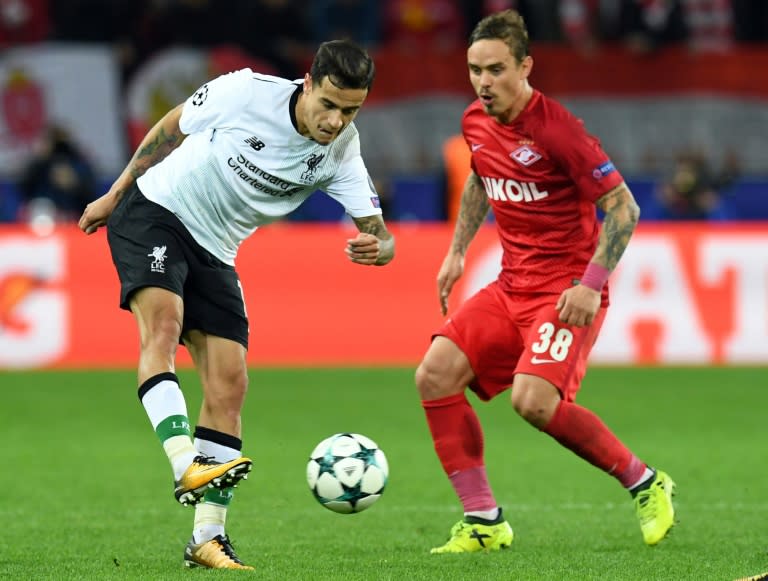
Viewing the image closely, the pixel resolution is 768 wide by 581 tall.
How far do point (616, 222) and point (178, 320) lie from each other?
5.94 feet

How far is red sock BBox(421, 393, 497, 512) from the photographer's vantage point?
6.56 m

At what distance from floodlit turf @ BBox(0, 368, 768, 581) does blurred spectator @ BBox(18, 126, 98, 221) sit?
103 inches

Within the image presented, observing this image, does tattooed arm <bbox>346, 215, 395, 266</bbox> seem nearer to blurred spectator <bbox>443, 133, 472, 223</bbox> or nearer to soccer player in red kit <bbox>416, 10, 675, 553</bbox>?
soccer player in red kit <bbox>416, 10, 675, 553</bbox>

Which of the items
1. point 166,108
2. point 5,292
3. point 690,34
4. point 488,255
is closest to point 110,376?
point 5,292

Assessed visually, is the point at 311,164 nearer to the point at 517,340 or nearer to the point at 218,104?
the point at 218,104

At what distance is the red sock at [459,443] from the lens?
656 centimetres

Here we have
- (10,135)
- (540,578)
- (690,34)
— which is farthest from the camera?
(690,34)

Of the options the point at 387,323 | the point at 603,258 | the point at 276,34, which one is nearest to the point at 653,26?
the point at 276,34

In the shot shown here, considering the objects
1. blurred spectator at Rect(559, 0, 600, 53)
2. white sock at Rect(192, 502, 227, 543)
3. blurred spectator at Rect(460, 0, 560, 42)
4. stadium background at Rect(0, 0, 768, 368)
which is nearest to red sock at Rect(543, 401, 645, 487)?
white sock at Rect(192, 502, 227, 543)

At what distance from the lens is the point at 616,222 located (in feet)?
20.2

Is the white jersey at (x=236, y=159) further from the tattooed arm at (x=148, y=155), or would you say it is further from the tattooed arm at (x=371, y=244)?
the tattooed arm at (x=371, y=244)

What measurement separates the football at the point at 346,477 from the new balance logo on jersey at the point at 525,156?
54.3 inches

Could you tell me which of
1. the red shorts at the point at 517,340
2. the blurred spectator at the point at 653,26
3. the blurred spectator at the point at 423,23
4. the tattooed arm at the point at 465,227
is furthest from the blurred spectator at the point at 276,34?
the red shorts at the point at 517,340

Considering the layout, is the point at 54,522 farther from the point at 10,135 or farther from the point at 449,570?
the point at 10,135
